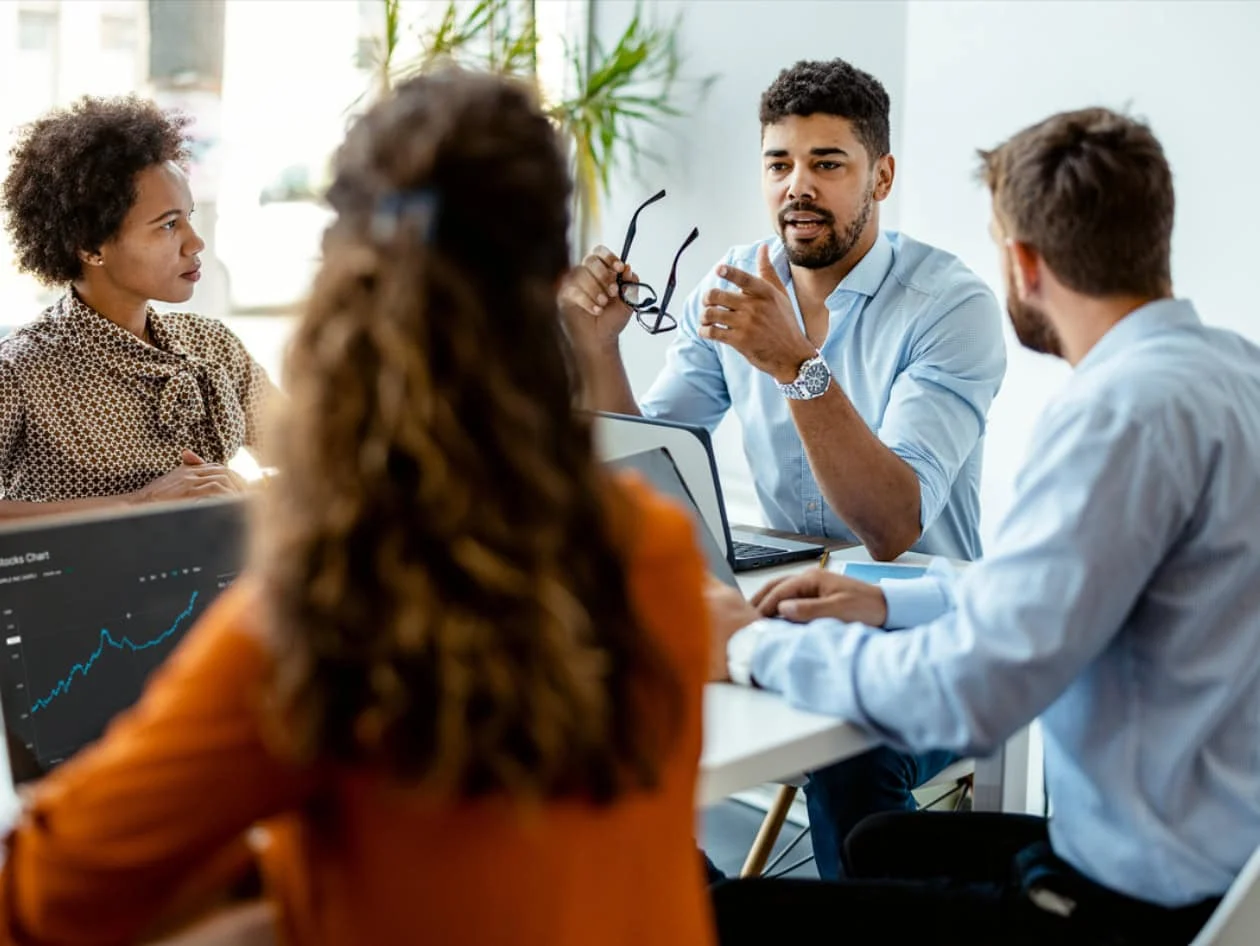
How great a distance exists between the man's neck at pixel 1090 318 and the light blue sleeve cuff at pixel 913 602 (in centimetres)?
32

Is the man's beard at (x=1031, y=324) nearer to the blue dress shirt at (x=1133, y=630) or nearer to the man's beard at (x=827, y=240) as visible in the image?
the blue dress shirt at (x=1133, y=630)

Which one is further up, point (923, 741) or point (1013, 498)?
point (1013, 498)

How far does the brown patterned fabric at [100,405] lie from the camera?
209 centimetres

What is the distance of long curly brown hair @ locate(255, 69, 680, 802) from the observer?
73 centimetres

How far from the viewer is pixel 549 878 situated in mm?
792

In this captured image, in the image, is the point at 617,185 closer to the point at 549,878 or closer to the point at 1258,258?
the point at 1258,258

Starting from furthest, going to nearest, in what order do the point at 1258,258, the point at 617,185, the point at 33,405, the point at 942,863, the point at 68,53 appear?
the point at 617,185
the point at 68,53
the point at 1258,258
the point at 33,405
the point at 942,863

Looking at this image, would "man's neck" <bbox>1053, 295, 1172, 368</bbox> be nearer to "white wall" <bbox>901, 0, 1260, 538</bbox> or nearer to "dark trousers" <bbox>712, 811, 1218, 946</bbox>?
"dark trousers" <bbox>712, 811, 1218, 946</bbox>

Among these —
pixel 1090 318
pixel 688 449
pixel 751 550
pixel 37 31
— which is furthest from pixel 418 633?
pixel 37 31

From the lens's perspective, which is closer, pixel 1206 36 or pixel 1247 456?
pixel 1247 456

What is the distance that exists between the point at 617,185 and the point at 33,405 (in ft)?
7.98

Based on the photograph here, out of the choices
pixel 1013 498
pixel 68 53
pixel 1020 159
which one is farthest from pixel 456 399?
pixel 68 53

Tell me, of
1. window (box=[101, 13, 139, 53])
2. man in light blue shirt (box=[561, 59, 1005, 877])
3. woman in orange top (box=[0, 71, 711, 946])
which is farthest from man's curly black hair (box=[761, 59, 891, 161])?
window (box=[101, 13, 139, 53])

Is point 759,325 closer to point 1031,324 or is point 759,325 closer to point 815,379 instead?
point 815,379
